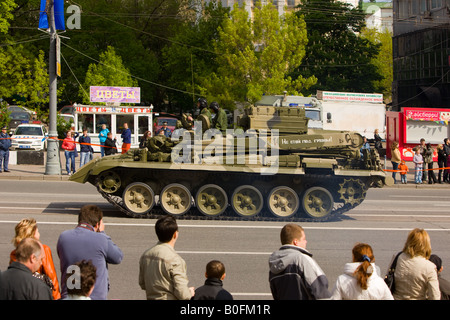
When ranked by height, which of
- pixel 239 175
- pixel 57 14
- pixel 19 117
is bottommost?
pixel 239 175

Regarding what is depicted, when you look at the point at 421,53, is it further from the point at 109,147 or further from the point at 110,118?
the point at 109,147

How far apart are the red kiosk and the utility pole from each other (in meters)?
16.5

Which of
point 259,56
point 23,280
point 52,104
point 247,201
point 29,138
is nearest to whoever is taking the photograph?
point 23,280

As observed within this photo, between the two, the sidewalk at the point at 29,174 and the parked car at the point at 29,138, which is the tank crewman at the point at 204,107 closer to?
the sidewalk at the point at 29,174

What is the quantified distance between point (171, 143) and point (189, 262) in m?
5.42

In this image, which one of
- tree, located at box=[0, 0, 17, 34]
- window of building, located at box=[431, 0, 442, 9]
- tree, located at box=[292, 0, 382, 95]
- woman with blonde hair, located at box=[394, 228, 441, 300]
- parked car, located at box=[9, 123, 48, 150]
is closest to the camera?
woman with blonde hair, located at box=[394, 228, 441, 300]

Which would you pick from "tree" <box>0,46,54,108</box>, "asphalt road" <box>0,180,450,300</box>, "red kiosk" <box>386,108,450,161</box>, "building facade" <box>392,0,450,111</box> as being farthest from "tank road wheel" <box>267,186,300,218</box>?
"building facade" <box>392,0,450,111</box>

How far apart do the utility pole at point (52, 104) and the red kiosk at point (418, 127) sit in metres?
16.5

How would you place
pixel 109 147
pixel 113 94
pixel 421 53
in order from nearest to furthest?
pixel 109 147 → pixel 113 94 → pixel 421 53

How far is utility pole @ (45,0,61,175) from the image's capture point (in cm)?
2286

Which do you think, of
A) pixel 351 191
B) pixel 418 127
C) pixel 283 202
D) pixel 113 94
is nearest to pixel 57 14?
pixel 283 202

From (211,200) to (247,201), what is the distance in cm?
85

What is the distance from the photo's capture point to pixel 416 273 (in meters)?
6.25

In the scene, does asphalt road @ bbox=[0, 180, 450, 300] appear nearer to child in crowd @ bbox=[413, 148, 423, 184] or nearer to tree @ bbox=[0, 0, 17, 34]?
child in crowd @ bbox=[413, 148, 423, 184]
